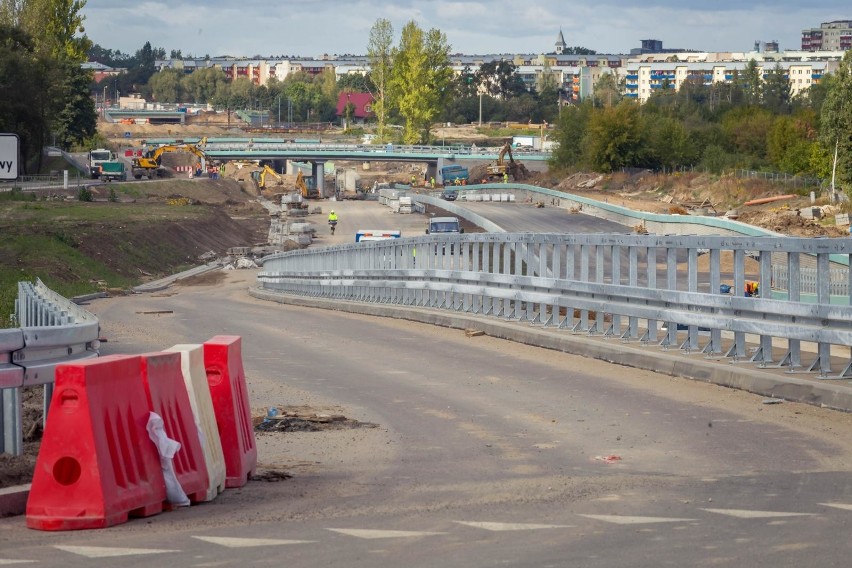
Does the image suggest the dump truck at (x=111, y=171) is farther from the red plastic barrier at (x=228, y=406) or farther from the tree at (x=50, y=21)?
the red plastic barrier at (x=228, y=406)

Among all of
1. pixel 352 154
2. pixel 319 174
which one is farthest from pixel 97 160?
pixel 352 154

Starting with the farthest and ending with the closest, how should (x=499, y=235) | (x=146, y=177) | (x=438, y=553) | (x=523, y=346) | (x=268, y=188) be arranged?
(x=268, y=188) < (x=146, y=177) < (x=499, y=235) < (x=523, y=346) < (x=438, y=553)

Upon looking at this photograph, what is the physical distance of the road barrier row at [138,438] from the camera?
746 cm

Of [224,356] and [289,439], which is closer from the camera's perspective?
[224,356]

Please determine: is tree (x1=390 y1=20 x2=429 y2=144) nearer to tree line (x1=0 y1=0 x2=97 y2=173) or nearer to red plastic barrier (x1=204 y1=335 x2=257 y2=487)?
tree line (x1=0 y1=0 x2=97 y2=173)

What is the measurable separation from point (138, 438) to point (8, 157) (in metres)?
5.35

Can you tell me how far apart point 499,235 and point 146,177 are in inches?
4108

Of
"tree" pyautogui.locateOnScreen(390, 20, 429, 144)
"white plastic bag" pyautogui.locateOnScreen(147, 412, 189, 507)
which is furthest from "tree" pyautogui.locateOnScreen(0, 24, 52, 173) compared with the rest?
"white plastic bag" pyautogui.locateOnScreen(147, 412, 189, 507)

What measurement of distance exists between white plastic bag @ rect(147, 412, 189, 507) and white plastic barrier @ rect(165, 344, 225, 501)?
396 mm

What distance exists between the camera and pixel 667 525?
24.7 ft

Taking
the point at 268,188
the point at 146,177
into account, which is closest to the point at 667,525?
the point at 146,177

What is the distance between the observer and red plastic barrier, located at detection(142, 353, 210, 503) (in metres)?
8.13

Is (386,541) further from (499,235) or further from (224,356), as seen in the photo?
(499,235)

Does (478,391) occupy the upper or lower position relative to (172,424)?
lower
